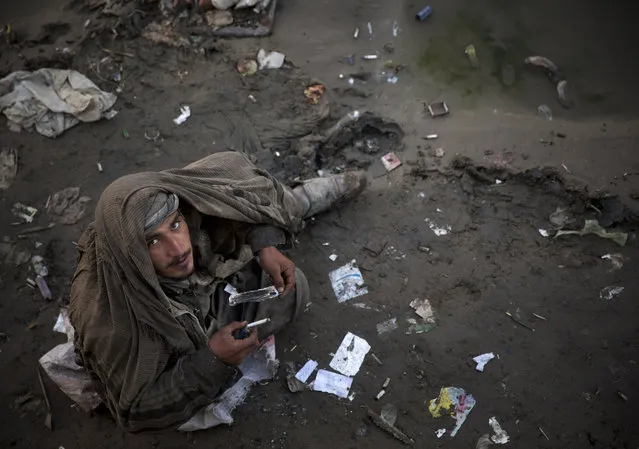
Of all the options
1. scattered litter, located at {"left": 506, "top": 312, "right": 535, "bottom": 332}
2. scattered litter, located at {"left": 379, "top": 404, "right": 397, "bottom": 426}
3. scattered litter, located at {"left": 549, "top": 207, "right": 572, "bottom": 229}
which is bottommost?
scattered litter, located at {"left": 379, "top": 404, "right": 397, "bottom": 426}

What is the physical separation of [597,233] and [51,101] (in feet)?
15.9

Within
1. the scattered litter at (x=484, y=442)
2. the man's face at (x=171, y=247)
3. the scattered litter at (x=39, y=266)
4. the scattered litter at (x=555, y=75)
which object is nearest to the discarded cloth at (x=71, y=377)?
the scattered litter at (x=39, y=266)

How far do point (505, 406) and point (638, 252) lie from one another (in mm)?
1508

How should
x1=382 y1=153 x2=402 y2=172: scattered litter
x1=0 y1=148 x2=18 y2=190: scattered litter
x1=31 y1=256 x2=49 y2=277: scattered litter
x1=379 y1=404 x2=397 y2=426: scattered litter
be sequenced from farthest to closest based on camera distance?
1. x1=0 y1=148 x2=18 y2=190: scattered litter
2. x1=382 y1=153 x2=402 y2=172: scattered litter
3. x1=31 y1=256 x2=49 y2=277: scattered litter
4. x1=379 y1=404 x2=397 y2=426: scattered litter

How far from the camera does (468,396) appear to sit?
10.3ft

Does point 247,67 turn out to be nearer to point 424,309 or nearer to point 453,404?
point 424,309

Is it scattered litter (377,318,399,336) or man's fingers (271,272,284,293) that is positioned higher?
Result: man's fingers (271,272,284,293)

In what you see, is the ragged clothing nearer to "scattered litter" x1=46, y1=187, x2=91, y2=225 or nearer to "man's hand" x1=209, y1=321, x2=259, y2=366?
"man's hand" x1=209, y1=321, x2=259, y2=366

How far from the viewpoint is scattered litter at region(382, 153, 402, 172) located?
4117 mm

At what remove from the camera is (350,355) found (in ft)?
10.9

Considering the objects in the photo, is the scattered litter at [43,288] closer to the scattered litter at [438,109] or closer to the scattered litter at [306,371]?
the scattered litter at [306,371]

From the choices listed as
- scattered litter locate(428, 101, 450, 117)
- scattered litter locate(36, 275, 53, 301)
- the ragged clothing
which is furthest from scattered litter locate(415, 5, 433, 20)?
scattered litter locate(36, 275, 53, 301)

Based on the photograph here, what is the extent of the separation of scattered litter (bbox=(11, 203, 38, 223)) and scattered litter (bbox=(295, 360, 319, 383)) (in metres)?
2.75

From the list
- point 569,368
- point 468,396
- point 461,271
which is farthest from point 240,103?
point 569,368
